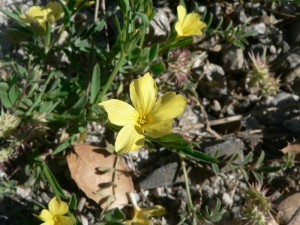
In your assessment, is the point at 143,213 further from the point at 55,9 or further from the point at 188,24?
the point at 55,9

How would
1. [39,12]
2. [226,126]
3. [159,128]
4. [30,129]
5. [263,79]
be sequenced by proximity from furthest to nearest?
[226,126] < [263,79] < [39,12] < [30,129] < [159,128]

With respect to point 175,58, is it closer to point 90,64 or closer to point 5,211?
point 90,64

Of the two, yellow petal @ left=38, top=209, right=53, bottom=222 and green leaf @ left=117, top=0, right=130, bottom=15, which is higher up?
green leaf @ left=117, top=0, right=130, bottom=15

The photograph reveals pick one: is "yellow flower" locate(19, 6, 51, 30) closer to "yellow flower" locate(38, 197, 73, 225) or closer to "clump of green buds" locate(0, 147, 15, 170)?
"clump of green buds" locate(0, 147, 15, 170)

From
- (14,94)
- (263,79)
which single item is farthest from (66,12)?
(263,79)

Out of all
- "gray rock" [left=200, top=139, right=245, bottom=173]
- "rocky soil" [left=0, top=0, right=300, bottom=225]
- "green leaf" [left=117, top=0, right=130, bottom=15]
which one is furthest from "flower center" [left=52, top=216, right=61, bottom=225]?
"green leaf" [left=117, top=0, right=130, bottom=15]

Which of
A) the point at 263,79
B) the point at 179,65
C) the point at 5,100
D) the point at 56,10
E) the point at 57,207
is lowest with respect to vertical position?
the point at 57,207

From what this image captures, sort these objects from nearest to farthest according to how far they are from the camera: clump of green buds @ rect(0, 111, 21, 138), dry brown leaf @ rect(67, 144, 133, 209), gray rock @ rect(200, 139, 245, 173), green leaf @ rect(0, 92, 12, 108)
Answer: clump of green buds @ rect(0, 111, 21, 138) → green leaf @ rect(0, 92, 12, 108) → dry brown leaf @ rect(67, 144, 133, 209) → gray rock @ rect(200, 139, 245, 173)
